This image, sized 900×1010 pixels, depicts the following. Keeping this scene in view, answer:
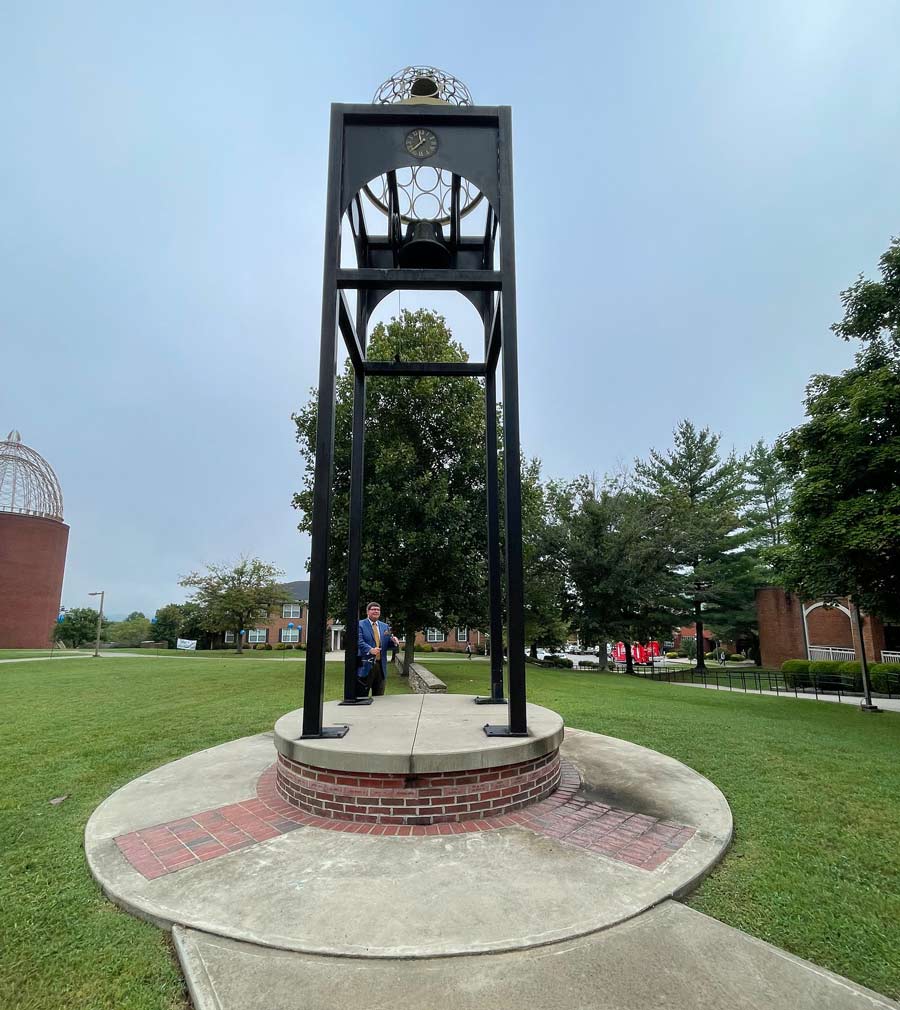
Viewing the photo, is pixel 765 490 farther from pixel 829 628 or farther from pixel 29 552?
pixel 29 552

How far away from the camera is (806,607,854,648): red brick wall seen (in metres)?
24.3

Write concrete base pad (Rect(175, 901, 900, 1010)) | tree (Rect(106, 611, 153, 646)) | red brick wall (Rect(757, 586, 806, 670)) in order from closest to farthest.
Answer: concrete base pad (Rect(175, 901, 900, 1010)), red brick wall (Rect(757, 586, 806, 670)), tree (Rect(106, 611, 153, 646))

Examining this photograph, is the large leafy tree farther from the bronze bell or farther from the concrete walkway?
the bronze bell

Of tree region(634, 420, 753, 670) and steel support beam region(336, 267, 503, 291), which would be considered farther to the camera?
tree region(634, 420, 753, 670)

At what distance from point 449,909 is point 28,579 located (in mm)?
47192

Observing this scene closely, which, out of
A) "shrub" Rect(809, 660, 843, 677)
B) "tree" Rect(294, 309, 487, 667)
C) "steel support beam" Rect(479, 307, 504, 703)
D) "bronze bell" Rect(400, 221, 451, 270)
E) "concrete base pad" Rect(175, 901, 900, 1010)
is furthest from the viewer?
"shrub" Rect(809, 660, 843, 677)

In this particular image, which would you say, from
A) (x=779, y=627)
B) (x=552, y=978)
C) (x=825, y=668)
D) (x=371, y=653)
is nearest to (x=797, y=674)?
(x=825, y=668)

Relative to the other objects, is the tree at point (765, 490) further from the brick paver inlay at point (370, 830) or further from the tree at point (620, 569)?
the brick paver inlay at point (370, 830)

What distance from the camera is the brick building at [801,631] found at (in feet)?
78.6

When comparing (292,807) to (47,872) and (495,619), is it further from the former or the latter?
(495,619)

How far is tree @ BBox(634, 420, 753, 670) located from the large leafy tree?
45.0 ft

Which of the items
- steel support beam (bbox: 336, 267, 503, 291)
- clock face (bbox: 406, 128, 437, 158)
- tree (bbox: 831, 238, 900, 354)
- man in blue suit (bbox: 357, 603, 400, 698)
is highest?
tree (bbox: 831, 238, 900, 354)

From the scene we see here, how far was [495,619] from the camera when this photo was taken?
625 cm

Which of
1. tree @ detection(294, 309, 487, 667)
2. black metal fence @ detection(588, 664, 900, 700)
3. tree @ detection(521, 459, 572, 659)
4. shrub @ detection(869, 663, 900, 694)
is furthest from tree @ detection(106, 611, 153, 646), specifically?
shrub @ detection(869, 663, 900, 694)
